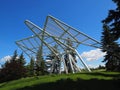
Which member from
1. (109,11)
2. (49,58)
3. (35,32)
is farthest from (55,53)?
(49,58)

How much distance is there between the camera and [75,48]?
3991cm

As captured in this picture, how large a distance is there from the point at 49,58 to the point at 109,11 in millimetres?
60920

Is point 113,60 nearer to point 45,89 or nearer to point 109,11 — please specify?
point 109,11

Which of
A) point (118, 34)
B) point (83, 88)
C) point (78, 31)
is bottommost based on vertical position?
point (83, 88)

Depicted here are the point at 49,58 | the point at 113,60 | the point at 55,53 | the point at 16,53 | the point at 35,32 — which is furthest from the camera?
the point at 49,58

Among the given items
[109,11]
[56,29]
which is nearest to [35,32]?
[56,29]

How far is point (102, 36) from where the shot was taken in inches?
2076

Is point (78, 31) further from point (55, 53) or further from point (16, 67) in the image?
point (16, 67)

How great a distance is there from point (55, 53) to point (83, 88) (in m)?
26.8

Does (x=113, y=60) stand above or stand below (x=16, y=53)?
below

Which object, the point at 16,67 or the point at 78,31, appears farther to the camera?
the point at 16,67

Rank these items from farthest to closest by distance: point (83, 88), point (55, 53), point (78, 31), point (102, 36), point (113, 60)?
point (102, 36)
point (113, 60)
point (55, 53)
point (78, 31)
point (83, 88)

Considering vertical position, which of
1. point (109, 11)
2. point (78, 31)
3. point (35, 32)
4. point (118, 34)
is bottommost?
point (118, 34)

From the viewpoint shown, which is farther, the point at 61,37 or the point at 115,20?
the point at 61,37
